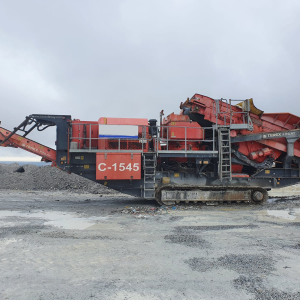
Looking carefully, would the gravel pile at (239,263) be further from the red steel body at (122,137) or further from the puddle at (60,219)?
the red steel body at (122,137)

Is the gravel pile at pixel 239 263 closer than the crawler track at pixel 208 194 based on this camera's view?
Yes

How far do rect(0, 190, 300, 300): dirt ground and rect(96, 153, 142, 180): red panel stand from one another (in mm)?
1824

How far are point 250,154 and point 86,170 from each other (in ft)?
21.4

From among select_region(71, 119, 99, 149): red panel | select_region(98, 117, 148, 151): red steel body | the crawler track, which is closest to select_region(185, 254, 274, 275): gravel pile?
the crawler track

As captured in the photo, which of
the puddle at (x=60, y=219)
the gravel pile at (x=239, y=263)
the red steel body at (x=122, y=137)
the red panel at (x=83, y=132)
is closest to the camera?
the gravel pile at (x=239, y=263)

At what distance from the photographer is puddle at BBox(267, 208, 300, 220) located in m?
8.05

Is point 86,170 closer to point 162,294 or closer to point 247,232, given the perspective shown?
point 247,232

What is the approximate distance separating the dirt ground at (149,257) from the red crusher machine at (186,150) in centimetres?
202

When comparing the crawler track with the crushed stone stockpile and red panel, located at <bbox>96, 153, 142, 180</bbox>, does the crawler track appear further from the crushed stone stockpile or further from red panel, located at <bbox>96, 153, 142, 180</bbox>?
the crushed stone stockpile

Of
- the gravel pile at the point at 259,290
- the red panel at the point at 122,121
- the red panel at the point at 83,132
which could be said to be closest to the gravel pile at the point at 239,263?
the gravel pile at the point at 259,290

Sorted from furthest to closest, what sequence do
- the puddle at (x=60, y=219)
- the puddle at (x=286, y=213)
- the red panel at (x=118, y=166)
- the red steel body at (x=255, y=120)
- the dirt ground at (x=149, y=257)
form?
1. the red steel body at (x=255, y=120)
2. the red panel at (x=118, y=166)
3. the puddle at (x=286, y=213)
4. the puddle at (x=60, y=219)
5. the dirt ground at (x=149, y=257)

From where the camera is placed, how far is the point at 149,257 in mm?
4660

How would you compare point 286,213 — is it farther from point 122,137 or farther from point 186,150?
point 122,137

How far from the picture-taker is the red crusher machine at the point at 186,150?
962 centimetres
